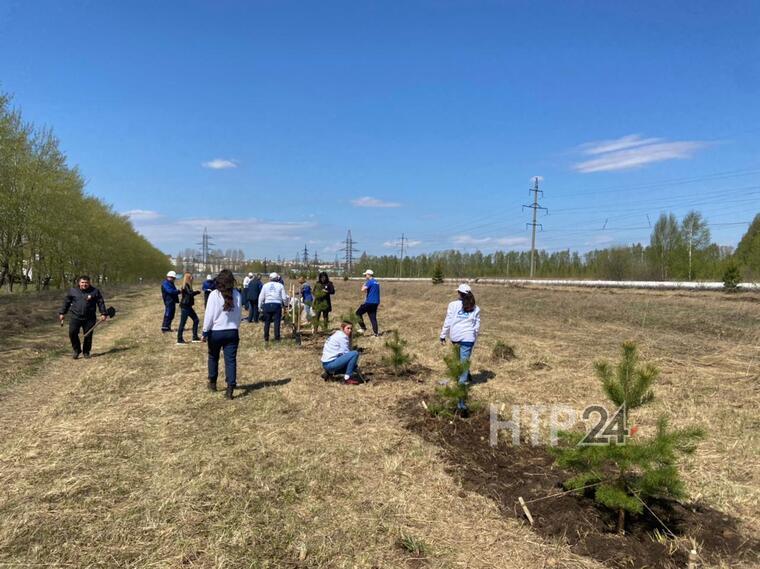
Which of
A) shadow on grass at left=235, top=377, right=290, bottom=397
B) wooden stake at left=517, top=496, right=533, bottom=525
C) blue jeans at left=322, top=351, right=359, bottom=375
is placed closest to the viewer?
wooden stake at left=517, top=496, right=533, bottom=525

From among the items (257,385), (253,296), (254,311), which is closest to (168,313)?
Answer: (253,296)

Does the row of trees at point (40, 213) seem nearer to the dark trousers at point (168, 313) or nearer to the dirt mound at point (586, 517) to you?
the dark trousers at point (168, 313)

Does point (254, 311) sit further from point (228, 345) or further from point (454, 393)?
point (454, 393)

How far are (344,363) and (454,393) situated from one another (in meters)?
2.68

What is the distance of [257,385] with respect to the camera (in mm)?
7391

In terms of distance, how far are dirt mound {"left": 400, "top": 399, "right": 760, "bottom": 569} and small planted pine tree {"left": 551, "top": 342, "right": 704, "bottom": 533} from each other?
0.46 feet

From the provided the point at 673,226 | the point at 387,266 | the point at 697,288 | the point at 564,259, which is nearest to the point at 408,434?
the point at 697,288

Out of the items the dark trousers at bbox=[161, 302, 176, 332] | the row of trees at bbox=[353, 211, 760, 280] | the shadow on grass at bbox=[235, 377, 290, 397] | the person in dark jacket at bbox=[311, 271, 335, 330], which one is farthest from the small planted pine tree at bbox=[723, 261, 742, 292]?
the dark trousers at bbox=[161, 302, 176, 332]

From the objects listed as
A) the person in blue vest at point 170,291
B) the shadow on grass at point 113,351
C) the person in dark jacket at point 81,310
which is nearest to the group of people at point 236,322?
the person in dark jacket at point 81,310

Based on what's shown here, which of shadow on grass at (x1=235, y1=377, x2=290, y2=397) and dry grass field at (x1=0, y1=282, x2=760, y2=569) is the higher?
dry grass field at (x1=0, y1=282, x2=760, y2=569)

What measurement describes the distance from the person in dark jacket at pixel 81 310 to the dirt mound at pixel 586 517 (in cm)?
801

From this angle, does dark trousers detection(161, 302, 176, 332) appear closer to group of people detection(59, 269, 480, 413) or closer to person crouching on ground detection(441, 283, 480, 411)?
group of people detection(59, 269, 480, 413)

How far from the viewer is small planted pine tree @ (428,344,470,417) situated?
5422 mm

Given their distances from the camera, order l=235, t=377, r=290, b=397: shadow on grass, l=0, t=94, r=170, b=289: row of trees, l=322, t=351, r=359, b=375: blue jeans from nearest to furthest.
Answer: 1. l=235, t=377, r=290, b=397: shadow on grass
2. l=322, t=351, r=359, b=375: blue jeans
3. l=0, t=94, r=170, b=289: row of trees
